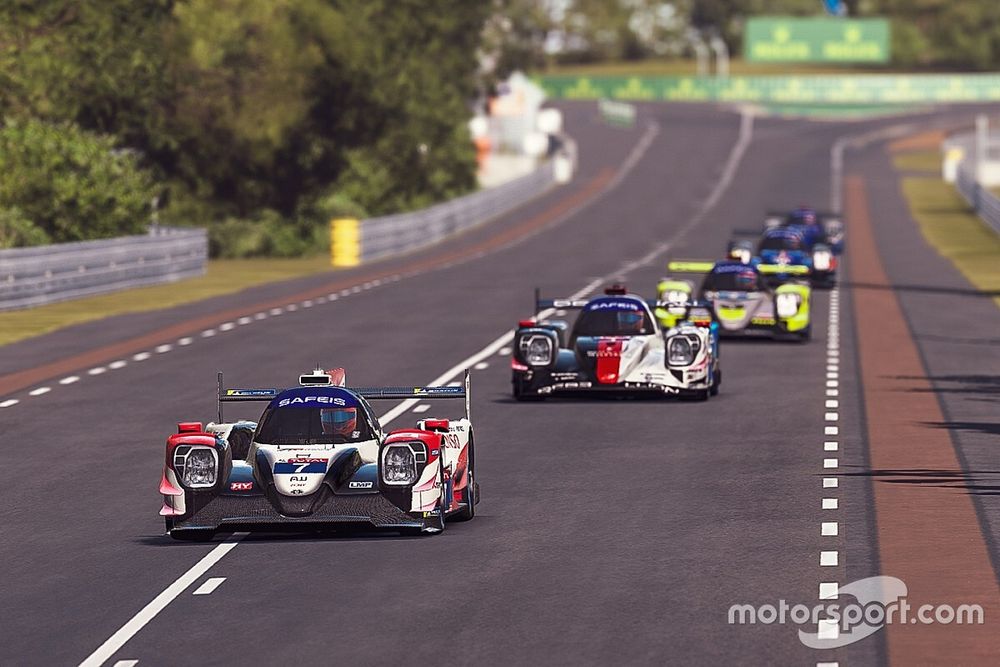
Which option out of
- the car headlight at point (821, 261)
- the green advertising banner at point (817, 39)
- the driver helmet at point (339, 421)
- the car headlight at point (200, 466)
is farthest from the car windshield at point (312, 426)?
the green advertising banner at point (817, 39)

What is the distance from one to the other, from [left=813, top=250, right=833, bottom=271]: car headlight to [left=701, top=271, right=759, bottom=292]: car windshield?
1228 cm

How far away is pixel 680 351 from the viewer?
26875 mm

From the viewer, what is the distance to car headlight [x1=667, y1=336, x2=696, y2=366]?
26.9m

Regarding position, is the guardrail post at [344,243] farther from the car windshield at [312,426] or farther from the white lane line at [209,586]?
the white lane line at [209,586]

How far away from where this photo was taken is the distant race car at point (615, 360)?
26.8 meters

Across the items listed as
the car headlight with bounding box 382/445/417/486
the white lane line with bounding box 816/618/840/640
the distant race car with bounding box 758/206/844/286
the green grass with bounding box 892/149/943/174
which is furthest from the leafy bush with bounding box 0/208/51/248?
the green grass with bounding box 892/149/943/174

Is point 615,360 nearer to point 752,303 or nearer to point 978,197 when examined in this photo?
point 752,303

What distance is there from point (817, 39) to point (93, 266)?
118196 mm

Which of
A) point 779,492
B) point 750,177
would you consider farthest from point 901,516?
point 750,177

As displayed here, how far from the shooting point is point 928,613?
1355cm

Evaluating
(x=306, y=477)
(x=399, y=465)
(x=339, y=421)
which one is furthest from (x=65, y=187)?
(x=399, y=465)

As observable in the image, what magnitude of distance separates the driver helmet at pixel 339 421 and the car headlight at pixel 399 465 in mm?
610

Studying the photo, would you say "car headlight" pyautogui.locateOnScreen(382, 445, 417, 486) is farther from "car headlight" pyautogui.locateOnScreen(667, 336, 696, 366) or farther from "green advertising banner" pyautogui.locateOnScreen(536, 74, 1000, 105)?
"green advertising banner" pyautogui.locateOnScreen(536, 74, 1000, 105)

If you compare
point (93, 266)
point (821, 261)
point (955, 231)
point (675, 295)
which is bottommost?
point (955, 231)
